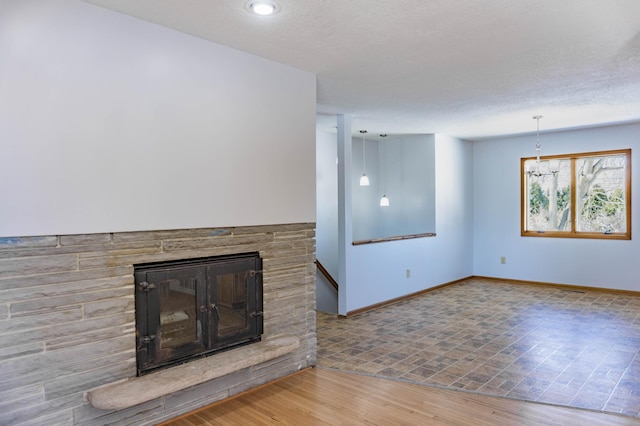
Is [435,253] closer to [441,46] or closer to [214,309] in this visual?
[441,46]

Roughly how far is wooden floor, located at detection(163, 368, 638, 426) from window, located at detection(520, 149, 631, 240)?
13.1 ft

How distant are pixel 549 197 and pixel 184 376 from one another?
6.63 m

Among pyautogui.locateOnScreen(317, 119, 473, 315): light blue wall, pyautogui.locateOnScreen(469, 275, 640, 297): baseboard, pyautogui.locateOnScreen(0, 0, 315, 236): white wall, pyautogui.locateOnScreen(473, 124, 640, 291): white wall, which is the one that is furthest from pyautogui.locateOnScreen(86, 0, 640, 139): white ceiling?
pyautogui.locateOnScreen(469, 275, 640, 297): baseboard

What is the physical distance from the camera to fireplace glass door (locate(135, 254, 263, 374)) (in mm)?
2605

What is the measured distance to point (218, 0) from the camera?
232 centimetres

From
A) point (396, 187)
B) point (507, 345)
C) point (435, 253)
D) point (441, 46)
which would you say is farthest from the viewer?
point (396, 187)

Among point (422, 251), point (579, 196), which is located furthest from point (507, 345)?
point (579, 196)

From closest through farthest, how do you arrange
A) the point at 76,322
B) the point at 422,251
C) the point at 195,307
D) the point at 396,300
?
1. the point at 76,322
2. the point at 195,307
3. the point at 396,300
4. the point at 422,251

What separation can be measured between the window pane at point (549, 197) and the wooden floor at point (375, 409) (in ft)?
16.1

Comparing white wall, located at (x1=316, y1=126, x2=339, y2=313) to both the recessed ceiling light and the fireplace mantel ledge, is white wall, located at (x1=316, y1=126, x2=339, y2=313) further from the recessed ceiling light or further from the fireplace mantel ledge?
the recessed ceiling light

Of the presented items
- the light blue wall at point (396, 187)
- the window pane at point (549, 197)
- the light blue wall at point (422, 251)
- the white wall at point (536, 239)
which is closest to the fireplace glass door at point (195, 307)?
the light blue wall at point (422, 251)

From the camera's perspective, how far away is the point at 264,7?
239cm

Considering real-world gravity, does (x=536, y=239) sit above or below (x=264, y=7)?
below

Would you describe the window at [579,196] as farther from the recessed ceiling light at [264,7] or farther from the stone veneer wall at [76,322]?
the stone veneer wall at [76,322]
